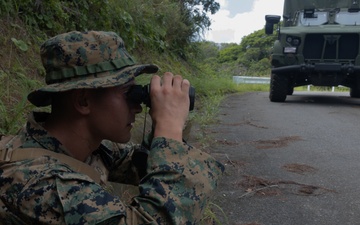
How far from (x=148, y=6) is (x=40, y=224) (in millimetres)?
6872

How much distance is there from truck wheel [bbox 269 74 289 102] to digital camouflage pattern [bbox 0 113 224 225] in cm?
778

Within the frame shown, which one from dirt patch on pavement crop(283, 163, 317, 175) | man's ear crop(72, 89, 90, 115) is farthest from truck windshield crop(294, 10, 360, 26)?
man's ear crop(72, 89, 90, 115)

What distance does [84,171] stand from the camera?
1373mm

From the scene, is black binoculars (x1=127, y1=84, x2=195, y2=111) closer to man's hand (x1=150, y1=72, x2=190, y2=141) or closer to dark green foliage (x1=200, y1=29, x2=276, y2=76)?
man's hand (x1=150, y1=72, x2=190, y2=141)

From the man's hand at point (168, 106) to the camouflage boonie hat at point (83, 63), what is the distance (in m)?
0.09

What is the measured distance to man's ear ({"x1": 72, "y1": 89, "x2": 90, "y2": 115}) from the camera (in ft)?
4.34

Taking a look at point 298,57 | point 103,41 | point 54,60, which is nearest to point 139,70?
point 103,41

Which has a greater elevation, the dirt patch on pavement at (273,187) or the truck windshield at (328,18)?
→ the truck windshield at (328,18)

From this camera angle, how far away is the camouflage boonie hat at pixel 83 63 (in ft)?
4.23

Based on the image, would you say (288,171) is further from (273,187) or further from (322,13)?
(322,13)

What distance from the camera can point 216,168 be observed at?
136 centimetres

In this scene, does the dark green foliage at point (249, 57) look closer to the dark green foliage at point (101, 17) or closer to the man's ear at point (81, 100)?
the dark green foliage at point (101, 17)

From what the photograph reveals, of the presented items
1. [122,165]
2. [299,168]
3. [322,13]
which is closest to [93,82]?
[122,165]

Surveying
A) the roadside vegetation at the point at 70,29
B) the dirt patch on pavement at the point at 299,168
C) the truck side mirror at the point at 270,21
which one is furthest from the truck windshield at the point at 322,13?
the dirt patch on pavement at the point at 299,168
